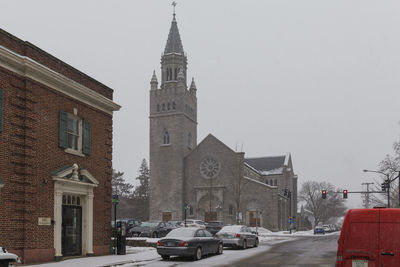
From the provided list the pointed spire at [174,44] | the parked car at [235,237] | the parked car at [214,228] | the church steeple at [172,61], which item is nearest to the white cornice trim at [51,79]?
the parked car at [235,237]

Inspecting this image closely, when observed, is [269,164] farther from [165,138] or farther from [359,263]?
[359,263]

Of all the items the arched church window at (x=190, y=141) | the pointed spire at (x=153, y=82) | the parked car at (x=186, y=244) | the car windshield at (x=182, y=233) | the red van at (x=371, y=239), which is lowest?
the parked car at (x=186, y=244)

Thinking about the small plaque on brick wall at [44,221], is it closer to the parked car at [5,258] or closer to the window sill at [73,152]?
the window sill at [73,152]

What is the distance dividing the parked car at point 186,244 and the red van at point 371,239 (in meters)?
11.3

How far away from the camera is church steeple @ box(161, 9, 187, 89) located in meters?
80.9

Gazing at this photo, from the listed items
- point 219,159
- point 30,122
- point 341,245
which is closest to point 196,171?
point 219,159

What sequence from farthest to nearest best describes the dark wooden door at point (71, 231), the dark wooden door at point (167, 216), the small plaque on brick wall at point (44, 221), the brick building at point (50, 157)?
1. the dark wooden door at point (167, 216)
2. the dark wooden door at point (71, 231)
3. the small plaque on brick wall at point (44, 221)
4. the brick building at point (50, 157)

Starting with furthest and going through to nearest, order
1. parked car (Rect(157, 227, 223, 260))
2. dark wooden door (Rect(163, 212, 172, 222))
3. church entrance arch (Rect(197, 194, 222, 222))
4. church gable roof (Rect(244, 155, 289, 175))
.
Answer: church gable roof (Rect(244, 155, 289, 175))
dark wooden door (Rect(163, 212, 172, 222))
church entrance arch (Rect(197, 194, 222, 222))
parked car (Rect(157, 227, 223, 260))

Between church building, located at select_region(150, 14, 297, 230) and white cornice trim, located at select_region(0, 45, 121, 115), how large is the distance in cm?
4587

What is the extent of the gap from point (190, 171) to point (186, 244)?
5536 cm

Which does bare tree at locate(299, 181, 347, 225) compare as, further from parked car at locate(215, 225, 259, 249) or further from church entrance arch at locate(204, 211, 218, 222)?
parked car at locate(215, 225, 259, 249)

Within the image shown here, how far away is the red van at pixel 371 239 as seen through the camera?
32.2 ft

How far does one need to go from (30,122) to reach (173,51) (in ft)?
215

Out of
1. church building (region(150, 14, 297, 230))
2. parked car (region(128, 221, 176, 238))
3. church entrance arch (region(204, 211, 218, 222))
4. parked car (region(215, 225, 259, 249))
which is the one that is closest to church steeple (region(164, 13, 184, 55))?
church building (region(150, 14, 297, 230))
